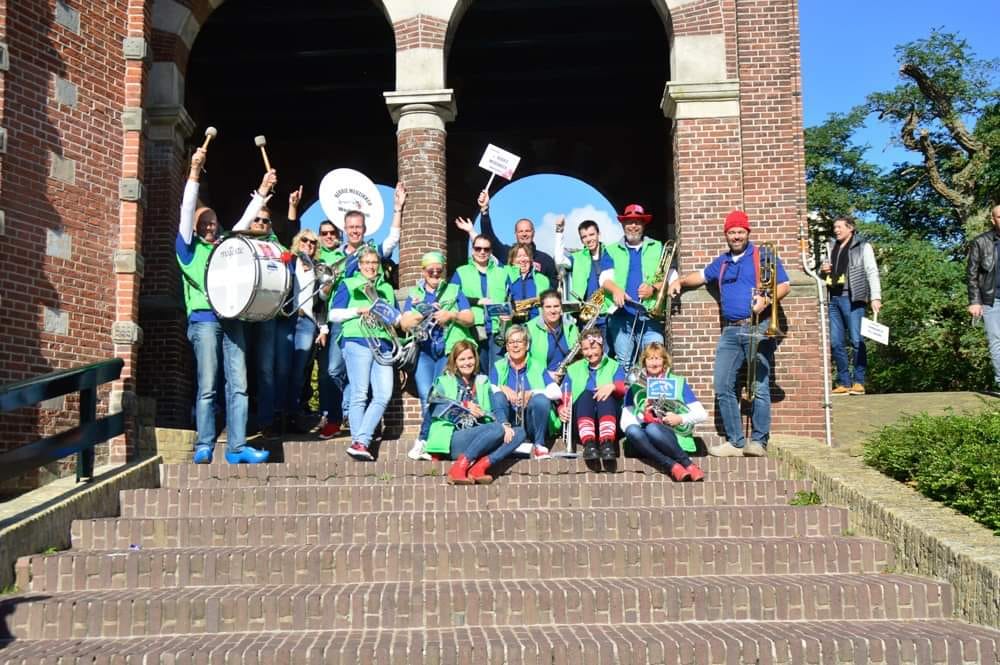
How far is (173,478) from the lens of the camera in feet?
26.9

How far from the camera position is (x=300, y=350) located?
9.34 metres

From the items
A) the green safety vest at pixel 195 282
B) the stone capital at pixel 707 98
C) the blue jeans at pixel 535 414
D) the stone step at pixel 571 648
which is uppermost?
the stone capital at pixel 707 98

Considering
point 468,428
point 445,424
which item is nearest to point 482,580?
point 468,428

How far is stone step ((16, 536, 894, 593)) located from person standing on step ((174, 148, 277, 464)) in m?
1.82

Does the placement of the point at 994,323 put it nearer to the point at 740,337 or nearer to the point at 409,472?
the point at 740,337

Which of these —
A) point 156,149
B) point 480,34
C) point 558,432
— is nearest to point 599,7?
point 480,34

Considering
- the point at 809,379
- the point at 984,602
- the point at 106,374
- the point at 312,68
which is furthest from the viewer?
the point at 312,68

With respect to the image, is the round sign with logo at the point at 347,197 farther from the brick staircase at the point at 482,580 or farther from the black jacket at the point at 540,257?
the brick staircase at the point at 482,580

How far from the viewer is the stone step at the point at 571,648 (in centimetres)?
527

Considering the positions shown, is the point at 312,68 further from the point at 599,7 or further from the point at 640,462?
the point at 640,462

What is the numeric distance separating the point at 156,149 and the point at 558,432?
5.48m

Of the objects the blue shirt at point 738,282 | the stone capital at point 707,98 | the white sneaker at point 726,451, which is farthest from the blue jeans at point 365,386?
the stone capital at point 707,98

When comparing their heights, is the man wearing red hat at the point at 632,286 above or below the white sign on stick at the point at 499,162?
below

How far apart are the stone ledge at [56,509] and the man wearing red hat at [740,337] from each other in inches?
175
